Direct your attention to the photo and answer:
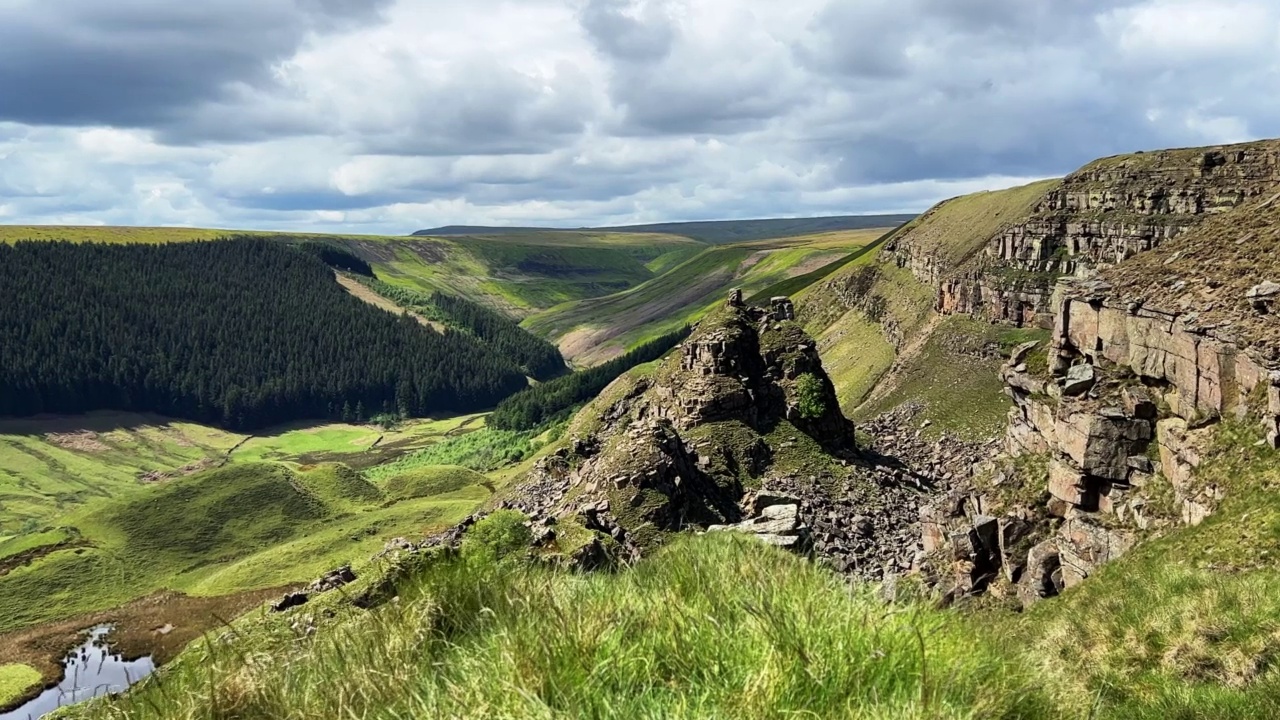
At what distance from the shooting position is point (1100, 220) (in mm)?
89750

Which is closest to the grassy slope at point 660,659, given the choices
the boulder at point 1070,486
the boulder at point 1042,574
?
the boulder at point 1042,574

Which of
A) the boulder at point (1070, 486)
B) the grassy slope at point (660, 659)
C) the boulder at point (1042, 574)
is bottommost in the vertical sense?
the boulder at point (1042, 574)

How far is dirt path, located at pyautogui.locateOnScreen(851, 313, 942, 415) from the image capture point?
95.9 m

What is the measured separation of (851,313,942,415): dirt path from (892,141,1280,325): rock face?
2905 millimetres

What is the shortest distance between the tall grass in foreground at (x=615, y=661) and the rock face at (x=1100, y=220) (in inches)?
3114

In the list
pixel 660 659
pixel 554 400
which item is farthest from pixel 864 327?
pixel 660 659

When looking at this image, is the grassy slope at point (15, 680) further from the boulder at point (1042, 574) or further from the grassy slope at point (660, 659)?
the boulder at point (1042, 574)

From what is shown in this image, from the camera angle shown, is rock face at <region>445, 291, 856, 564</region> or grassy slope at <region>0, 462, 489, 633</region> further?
grassy slope at <region>0, 462, 489, 633</region>

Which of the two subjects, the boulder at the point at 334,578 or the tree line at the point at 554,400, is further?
the tree line at the point at 554,400

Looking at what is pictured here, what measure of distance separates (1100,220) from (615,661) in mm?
99406

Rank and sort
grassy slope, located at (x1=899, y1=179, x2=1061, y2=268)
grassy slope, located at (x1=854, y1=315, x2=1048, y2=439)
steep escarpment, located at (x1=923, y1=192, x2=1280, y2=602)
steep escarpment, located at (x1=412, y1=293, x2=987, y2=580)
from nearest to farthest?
steep escarpment, located at (x1=923, y1=192, x2=1280, y2=602), steep escarpment, located at (x1=412, y1=293, x2=987, y2=580), grassy slope, located at (x1=854, y1=315, x2=1048, y2=439), grassy slope, located at (x1=899, y1=179, x2=1061, y2=268)

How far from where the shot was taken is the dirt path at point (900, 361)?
95875mm

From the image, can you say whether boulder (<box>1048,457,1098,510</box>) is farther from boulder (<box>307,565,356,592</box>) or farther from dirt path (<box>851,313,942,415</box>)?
dirt path (<box>851,313,942,415</box>)

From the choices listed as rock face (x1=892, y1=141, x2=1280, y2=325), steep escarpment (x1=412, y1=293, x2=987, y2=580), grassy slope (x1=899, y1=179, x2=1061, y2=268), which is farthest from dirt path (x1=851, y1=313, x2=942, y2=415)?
steep escarpment (x1=412, y1=293, x2=987, y2=580)
